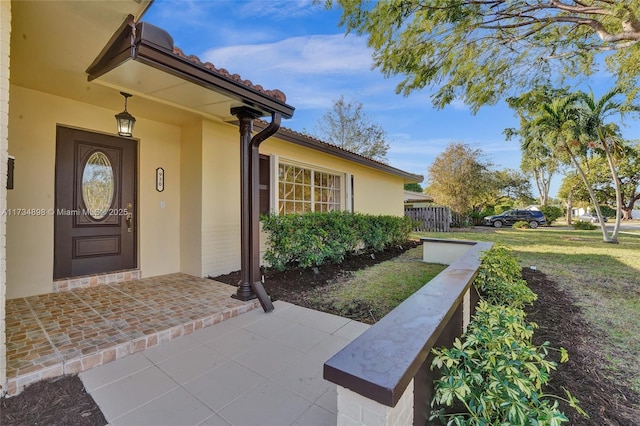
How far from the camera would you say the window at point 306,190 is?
6.44 meters

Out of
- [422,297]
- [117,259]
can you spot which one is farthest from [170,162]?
[422,297]

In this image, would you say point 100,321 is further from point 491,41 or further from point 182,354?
point 491,41

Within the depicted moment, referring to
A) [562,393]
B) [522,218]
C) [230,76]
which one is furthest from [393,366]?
[522,218]

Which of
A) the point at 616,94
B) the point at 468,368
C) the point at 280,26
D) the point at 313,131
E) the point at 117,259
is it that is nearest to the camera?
the point at 468,368

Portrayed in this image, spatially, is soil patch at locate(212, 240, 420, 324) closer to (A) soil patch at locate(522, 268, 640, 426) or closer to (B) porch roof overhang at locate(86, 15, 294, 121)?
(A) soil patch at locate(522, 268, 640, 426)

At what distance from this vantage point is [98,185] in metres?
4.30

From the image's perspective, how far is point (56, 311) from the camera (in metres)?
3.18

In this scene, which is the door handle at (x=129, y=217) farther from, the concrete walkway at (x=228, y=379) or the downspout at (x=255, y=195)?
the concrete walkway at (x=228, y=379)

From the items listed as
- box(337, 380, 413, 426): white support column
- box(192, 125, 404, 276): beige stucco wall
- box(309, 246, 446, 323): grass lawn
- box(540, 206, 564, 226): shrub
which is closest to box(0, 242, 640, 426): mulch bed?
box(309, 246, 446, 323): grass lawn

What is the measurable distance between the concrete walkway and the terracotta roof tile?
9.05ft

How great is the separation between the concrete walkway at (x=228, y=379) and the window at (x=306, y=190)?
12.1 ft

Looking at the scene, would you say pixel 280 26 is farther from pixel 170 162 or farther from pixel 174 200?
pixel 174 200

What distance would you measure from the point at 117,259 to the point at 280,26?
227 inches

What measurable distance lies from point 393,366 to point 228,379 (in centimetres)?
151
